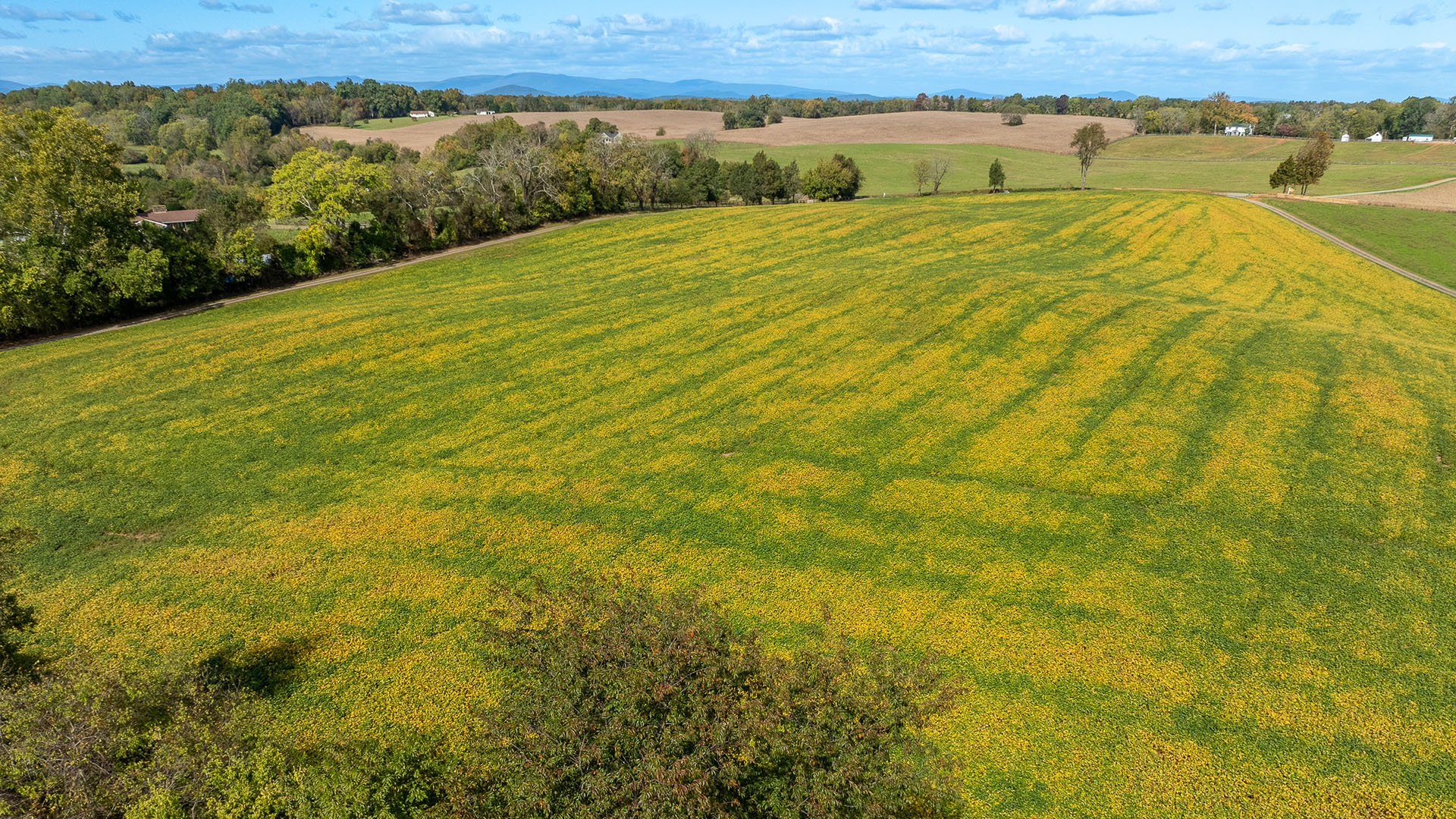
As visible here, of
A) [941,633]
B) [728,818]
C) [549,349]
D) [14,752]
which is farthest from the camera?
[549,349]

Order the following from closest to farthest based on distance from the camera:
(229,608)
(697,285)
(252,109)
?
(229,608) < (697,285) < (252,109)

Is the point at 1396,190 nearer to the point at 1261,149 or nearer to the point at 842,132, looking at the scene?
the point at 1261,149

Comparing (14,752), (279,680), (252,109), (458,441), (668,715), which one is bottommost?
(279,680)

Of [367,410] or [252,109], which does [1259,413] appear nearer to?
[367,410]

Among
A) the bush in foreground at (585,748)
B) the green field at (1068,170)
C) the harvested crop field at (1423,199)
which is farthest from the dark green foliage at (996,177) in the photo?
the bush in foreground at (585,748)

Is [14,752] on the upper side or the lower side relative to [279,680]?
upper

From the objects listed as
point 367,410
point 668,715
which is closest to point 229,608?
point 367,410
